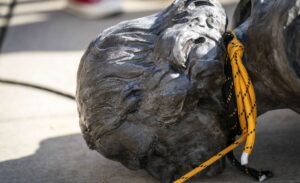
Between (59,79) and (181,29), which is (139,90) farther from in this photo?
(59,79)

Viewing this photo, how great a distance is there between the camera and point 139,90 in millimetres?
2383

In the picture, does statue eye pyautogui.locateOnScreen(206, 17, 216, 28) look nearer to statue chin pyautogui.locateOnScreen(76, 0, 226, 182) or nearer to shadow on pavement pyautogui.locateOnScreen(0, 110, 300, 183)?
statue chin pyautogui.locateOnScreen(76, 0, 226, 182)

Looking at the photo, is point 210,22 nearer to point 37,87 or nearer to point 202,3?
point 202,3

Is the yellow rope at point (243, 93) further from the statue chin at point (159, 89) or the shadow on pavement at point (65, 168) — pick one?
the shadow on pavement at point (65, 168)

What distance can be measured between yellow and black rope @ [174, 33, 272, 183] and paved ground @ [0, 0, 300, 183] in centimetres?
17

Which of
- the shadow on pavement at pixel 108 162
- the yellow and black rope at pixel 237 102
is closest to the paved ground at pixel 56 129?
the shadow on pavement at pixel 108 162

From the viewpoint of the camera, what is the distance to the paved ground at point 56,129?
2.73 meters

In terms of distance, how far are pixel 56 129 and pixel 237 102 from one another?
1.24 meters

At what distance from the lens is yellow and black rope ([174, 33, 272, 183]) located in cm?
239

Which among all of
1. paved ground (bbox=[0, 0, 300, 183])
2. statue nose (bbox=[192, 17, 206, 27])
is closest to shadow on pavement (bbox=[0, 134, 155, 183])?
paved ground (bbox=[0, 0, 300, 183])

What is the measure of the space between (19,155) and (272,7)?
1.38 m

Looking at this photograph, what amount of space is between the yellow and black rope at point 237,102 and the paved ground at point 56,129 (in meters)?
0.17

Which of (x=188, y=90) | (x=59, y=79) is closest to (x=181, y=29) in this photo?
(x=188, y=90)

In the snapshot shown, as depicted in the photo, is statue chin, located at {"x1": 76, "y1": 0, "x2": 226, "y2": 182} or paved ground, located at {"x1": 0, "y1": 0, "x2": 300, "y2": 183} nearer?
statue chin, located at {"x1": 76, "y1": 0, "x2": 226, "y2": 182}
